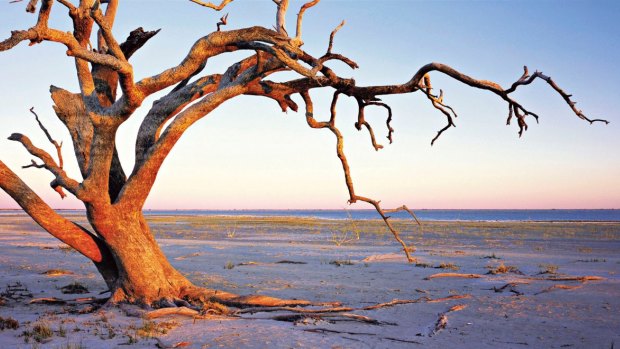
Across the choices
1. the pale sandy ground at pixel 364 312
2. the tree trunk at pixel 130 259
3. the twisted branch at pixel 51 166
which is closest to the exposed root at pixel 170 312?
the pale sandy ground at pixel 364 312

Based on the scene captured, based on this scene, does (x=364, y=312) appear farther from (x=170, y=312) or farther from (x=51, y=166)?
(x=51, y=166)

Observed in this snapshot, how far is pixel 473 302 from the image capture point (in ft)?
30.7

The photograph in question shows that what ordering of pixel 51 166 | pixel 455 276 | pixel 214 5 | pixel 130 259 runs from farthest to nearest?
pixel 455 276 → pixel 51 166 → pixel 130 259 → pixel 214 5

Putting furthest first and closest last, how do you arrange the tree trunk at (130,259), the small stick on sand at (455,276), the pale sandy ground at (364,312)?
the small stick on sand at (455,276)
the tree trunk at (130,259)
the pale sandy ground at (364,312)

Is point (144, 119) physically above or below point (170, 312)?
above

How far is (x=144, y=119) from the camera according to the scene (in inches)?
348

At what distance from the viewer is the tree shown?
769 centimetres

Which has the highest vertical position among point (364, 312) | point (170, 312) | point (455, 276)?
point (170, 312)

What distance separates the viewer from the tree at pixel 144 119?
7.69m

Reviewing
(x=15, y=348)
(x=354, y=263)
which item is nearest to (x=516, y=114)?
(x=15, y=348)

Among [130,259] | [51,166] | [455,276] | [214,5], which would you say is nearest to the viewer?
[214,5]

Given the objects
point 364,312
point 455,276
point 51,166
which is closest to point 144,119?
point 51,166

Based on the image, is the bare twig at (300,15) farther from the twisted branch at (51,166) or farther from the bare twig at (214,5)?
the twisted branch at (51,166)

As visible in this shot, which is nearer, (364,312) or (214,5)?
(214,5)
